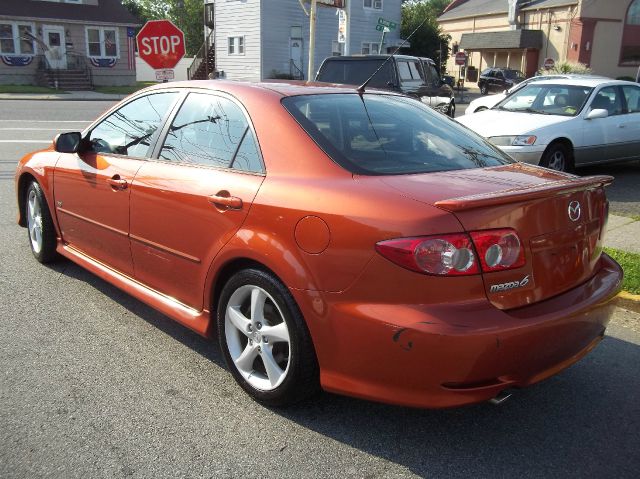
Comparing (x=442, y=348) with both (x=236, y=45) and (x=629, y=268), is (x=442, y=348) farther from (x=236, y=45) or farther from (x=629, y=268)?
(x=236, y=45)

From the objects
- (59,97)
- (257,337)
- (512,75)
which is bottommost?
(257,337)

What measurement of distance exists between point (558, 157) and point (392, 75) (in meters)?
5.11

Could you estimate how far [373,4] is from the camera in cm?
3775

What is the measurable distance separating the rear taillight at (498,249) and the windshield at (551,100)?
7939mm

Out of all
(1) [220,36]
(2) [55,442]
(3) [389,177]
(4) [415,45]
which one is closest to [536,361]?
(3) [389,177]

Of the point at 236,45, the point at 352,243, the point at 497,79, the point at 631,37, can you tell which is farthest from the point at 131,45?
the point at 352,243

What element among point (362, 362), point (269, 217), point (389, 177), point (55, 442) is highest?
point (389, 177)

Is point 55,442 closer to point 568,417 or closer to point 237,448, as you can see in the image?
point 237,448

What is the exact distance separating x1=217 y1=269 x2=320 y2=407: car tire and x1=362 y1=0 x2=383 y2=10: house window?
36904 mm

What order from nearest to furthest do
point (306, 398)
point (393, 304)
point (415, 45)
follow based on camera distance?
point (393, 304)
point (306, 398)
point (415, 45)

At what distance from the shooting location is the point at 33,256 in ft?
18.8

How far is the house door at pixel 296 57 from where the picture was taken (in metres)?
35.7

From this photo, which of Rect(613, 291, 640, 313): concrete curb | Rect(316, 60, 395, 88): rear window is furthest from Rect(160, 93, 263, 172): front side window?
Rect(316, 60, 395, 88): rear window

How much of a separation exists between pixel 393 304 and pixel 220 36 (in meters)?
37.2
